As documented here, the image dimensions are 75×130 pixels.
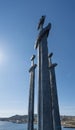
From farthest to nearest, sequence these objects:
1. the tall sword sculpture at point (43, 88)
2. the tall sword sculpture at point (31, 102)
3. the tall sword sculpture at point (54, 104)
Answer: the tall sword sculpture at point (31, 102)
the tall sword sculpture at point (54, 104)
the tall sword sculpture at point (43, 88)

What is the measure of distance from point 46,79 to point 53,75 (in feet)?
23.6

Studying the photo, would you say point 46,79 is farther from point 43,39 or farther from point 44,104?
point 43,39

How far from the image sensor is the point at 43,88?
11484mm

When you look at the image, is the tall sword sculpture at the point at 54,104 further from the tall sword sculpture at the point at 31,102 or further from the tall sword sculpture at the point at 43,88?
the tall sword sculpture at the point at 43,88

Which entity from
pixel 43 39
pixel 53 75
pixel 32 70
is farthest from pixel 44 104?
pixel 32 70

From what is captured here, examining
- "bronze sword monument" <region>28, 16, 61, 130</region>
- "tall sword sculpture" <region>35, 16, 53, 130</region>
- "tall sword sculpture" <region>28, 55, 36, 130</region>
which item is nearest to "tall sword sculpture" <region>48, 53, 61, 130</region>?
"bronze sword monument" <region>28, 16, 61, 130</region>

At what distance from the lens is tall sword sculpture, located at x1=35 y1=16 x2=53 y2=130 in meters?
10.8

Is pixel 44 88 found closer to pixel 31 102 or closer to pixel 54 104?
pixel 54 104

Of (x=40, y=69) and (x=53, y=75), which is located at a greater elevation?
(x=53, y=75)

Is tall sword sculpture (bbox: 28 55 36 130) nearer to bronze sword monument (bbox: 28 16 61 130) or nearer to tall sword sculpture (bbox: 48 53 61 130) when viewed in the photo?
tall sword sculpture (bbox: 48 53 61 130)

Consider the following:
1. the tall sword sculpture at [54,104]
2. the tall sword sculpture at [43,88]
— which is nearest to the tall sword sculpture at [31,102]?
the tall sword sculpture at [54,104]

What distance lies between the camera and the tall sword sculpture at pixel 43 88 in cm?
1075

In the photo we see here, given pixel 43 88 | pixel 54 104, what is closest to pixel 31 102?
pixel 54 104

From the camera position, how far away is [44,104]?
11109 mm
